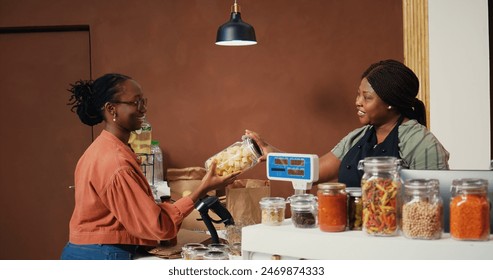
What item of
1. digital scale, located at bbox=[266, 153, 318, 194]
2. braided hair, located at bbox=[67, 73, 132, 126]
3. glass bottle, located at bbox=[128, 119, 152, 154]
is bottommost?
digital scale, located at bbox=[266, 153, 318, 194]

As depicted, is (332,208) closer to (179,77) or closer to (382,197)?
(382,197)

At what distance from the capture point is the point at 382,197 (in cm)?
182

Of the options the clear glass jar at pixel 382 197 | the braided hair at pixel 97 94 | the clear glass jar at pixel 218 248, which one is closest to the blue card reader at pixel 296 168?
the clear glass jar at pixel 382 197

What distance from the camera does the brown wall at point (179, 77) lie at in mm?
4535

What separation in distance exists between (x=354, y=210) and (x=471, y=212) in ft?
1.07

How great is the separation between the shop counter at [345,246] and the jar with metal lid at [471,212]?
24 millimetres

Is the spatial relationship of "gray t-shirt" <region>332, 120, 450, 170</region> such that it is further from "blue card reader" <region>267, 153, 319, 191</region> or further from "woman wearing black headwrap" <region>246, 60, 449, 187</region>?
"blue card reader" <region>267, 153, 319, 191</region>

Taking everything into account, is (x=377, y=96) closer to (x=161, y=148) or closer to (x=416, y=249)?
(x=416, y=249)

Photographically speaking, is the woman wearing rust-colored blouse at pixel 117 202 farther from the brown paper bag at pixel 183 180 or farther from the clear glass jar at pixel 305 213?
the brown paper bag at pixel 183 180

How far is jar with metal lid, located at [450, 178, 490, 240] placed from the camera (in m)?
1.71

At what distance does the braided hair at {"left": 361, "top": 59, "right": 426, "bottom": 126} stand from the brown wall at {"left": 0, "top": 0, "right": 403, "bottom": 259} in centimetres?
190

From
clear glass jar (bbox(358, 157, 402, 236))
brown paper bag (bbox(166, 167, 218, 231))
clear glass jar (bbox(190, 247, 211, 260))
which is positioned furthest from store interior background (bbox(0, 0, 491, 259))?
clear glass jar (bbox(358, 157, 402, 236))

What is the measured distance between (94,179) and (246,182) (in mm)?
1985
